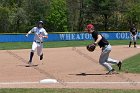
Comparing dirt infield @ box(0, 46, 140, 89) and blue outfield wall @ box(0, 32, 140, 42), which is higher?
dirt infield @ box(0, 46, 140, 89)

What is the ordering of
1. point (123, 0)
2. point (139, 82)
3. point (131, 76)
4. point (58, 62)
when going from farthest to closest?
point (123, 0)
point (58, 62)
point (131, 76)
point (139, 82)

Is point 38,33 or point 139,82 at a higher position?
point 38,33

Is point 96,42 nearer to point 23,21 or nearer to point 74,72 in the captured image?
point 74,72

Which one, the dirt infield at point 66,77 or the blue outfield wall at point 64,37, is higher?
the dirt infield at point 66,77

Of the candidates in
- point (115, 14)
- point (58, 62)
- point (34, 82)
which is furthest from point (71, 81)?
point (115, 14)

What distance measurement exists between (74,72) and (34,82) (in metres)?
3.41

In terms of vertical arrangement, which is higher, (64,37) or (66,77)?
(66,77)

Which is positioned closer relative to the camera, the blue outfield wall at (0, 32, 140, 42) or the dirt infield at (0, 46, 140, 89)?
the dirt infield at (0, 46, 140, 89)

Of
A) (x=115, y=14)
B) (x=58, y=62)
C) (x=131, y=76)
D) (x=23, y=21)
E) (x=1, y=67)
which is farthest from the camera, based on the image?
(x=115, y=14)

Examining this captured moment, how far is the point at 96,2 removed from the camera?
70188mm

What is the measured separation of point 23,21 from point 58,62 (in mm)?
47887

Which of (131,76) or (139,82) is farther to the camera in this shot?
(131,76)

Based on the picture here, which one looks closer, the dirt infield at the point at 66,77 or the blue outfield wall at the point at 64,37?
the dirt infield at the point at 66,77

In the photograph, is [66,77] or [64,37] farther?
[64,37]
